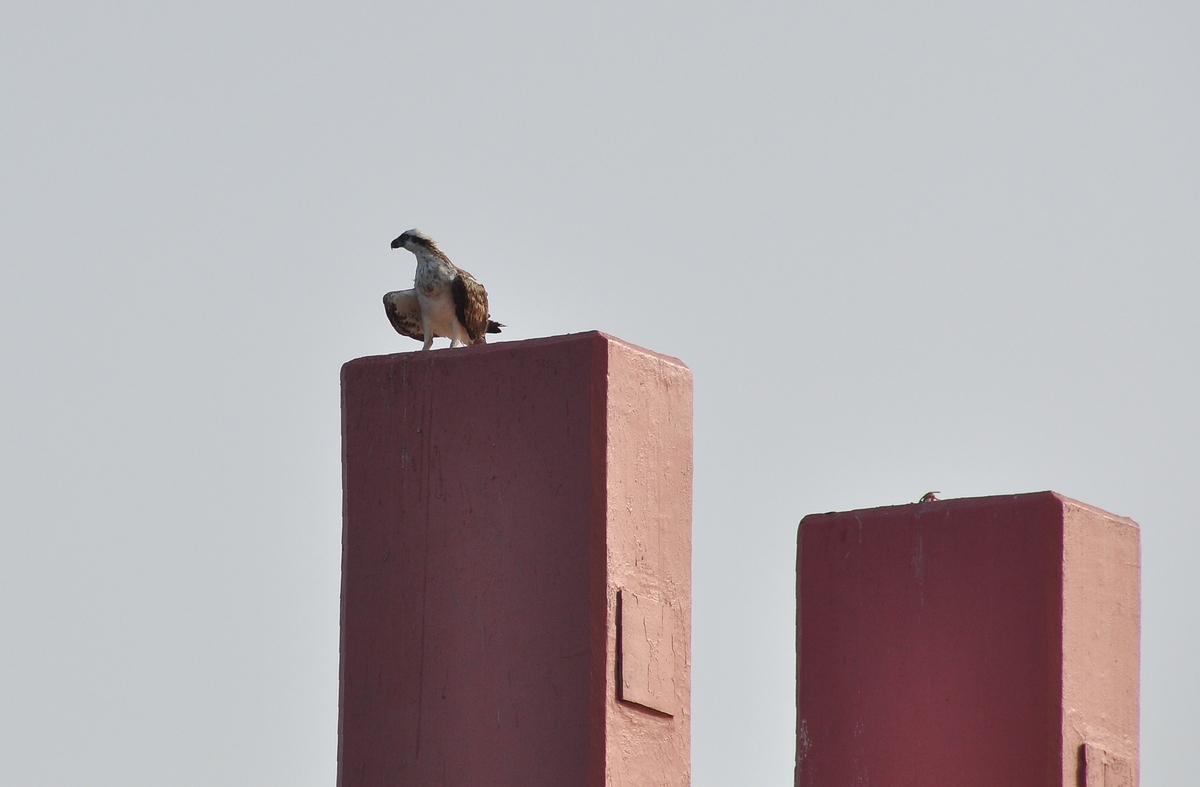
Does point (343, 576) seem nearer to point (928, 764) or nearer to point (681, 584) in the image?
point (681, 584)

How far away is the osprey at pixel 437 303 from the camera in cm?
922

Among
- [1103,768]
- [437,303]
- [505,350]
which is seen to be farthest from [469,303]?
[1103,768]

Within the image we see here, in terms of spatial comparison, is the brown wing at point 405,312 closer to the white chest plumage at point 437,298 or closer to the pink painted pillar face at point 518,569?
the white chest plumage at point 437,298

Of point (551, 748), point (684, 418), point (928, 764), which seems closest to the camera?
point (551, 748)

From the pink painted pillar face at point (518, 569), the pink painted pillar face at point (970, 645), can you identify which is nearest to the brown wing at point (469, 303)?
the pink painted pillar face at point (518, 569)

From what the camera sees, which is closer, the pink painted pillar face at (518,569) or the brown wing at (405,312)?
the pink painted pillar face at (518,569)

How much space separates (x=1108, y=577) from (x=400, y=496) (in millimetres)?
2788

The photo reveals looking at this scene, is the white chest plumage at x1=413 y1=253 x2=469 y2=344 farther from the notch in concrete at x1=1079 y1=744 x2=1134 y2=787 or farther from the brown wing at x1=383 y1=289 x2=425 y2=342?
the notch in concrete at x1=1079 y1=744 x2=1134 y2=787

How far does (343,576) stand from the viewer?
25.7 ft

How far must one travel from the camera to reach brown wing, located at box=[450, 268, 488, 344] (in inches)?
364

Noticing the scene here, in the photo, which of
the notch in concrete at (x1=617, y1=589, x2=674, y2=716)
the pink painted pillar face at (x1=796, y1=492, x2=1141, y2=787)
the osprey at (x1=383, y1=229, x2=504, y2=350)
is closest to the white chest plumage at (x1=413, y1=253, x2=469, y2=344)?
the osprey at (x1=383, y1=229, x2=504, y2=350)

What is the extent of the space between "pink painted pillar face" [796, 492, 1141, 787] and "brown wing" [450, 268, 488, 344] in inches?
63.3

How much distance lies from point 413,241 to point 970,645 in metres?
2.89

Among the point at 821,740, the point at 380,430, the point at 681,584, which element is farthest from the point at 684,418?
the point at 821,740
